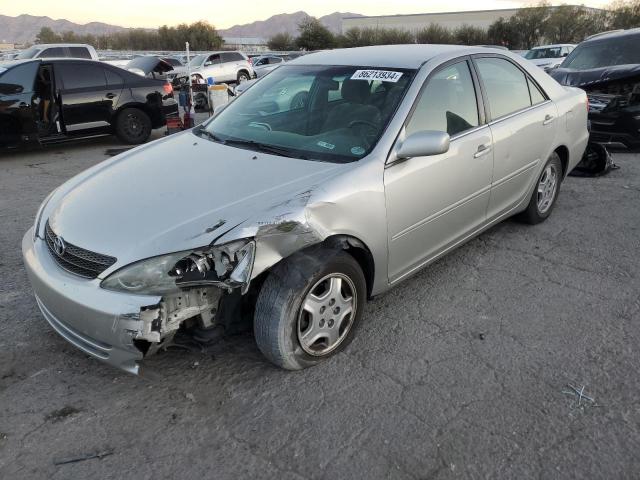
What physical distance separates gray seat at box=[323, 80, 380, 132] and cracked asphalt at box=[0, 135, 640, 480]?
120cm

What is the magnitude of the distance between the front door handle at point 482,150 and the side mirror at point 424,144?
704mm

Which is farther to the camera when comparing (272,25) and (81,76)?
(272,25)

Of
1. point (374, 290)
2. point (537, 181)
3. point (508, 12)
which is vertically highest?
point (508, 12)

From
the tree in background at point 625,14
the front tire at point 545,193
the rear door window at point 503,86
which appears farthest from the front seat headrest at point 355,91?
the tree in background at point 625,14

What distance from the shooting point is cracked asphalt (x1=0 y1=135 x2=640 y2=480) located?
2152mm

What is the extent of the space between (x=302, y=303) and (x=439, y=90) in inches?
68.2

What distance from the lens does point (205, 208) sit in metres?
2.49

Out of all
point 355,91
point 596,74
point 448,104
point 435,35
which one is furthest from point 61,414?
point 435,35

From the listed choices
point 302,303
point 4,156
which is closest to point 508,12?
point 4,156

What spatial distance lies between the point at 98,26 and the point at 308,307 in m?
170

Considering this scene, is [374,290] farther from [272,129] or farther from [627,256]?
[627,256]

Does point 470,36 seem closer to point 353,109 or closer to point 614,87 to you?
point 614,87

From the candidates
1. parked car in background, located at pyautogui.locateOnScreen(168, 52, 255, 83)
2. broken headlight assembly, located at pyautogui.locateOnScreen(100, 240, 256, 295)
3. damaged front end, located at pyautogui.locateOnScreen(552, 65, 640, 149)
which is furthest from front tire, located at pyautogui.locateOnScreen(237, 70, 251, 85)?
broken headlight assembly, located at pyautogui.locateOnScreen(100, 240, 256, 295)

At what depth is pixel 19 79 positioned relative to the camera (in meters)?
7.53
